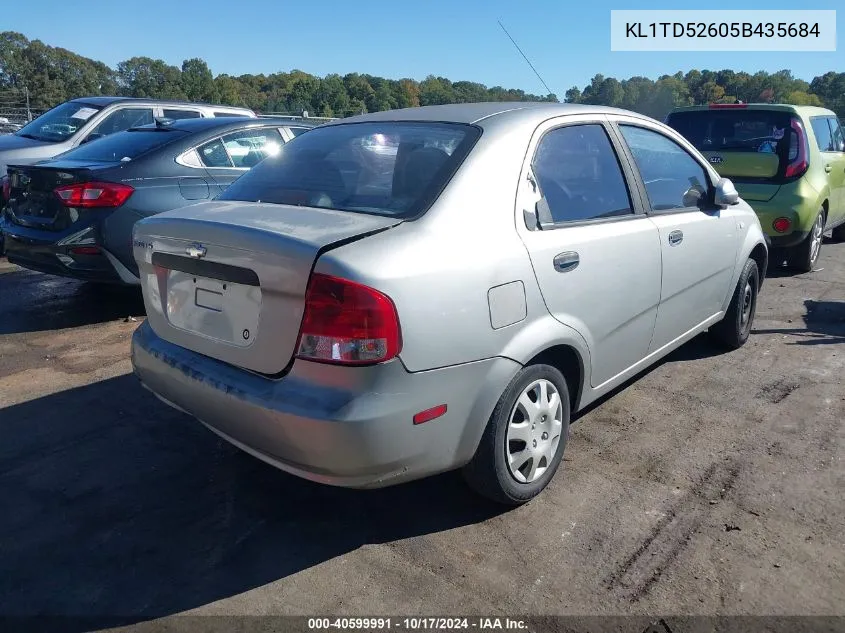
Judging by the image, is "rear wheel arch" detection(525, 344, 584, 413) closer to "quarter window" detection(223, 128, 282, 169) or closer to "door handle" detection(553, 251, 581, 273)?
"door handle" detection(553, 251, 581, 273)

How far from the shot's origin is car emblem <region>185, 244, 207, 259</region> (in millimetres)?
2670

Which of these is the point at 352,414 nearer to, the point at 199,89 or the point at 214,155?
the point at 214,155

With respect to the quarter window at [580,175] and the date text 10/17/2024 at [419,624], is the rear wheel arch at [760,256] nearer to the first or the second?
the quarter window at [580,175]

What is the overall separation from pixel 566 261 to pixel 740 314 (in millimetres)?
2550

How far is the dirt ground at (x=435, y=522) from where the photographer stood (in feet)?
8.09

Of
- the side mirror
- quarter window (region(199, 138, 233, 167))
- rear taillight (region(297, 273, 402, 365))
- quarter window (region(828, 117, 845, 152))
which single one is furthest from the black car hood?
quarter window (region(828, 117, 845, 152))

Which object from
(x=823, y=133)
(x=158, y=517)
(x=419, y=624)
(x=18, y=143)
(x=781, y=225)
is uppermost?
(x=18, y=143)

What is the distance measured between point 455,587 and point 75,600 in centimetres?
134

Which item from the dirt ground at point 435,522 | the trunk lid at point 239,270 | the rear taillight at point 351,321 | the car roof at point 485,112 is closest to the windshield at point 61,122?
the dirt ground at point 435,522

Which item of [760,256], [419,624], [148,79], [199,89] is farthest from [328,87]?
[148,79]

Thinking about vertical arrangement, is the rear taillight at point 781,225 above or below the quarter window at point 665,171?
below

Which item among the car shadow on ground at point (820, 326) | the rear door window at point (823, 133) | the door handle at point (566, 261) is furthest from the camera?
the rear door window at point (823, 133)

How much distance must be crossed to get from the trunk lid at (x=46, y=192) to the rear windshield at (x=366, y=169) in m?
2.57

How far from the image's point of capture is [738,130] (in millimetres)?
7414
